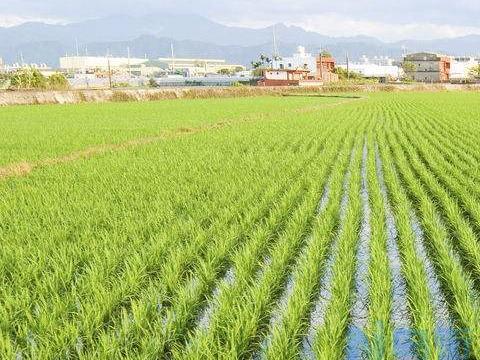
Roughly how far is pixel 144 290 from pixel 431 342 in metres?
1.96

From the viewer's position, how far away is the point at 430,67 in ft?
328

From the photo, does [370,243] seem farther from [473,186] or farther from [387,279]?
[473,186]

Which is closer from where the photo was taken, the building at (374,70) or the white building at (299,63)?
the white building at (299,63)

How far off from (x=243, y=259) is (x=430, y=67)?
105808 mm

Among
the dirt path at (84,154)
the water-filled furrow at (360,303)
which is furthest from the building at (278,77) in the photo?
the water-filled furrow at (360,303)

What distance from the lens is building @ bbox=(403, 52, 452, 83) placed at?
97.2 meters

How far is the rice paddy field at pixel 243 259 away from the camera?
2881mm

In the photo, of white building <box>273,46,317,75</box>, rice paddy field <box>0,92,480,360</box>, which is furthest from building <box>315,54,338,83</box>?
rice paddy field <box>0,92,480,360</box>

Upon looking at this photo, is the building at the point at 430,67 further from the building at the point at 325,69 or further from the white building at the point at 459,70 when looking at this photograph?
the building at the point at 325,69

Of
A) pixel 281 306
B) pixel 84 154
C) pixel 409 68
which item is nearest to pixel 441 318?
pixel 281 306

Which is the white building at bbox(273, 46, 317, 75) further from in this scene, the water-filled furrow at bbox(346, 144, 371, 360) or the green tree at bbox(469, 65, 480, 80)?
the water-filled furrow at bbox(346, 144, 371, 360)

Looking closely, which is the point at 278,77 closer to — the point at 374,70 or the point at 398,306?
the point at 374,70

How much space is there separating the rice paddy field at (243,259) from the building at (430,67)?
318ft

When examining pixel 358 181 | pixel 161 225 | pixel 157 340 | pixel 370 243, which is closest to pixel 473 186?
pixel 358 181
